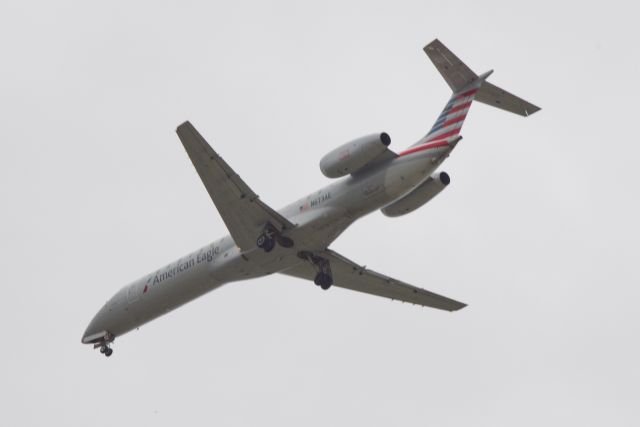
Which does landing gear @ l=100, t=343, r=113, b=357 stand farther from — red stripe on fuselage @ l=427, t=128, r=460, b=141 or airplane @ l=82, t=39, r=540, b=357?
red stripe on fuselage @ l=427, t=128, r=460, b=141

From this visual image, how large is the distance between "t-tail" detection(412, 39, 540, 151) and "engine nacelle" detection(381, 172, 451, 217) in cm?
171

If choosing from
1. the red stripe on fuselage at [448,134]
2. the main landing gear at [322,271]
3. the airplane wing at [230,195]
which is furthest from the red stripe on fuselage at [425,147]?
the main landing gear at [322,271]

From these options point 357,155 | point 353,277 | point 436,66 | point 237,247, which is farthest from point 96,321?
point 436,66

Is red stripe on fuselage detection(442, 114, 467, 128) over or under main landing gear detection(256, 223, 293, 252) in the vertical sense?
over

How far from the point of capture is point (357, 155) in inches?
1320

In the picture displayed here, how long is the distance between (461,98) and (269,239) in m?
7.68

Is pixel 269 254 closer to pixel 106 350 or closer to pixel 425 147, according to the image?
pixel 425 147

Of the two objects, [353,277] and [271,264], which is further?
[353,277]

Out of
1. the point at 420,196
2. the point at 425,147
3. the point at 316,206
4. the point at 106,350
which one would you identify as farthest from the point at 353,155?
the point at 106,350

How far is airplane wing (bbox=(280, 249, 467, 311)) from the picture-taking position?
39219 millimetres

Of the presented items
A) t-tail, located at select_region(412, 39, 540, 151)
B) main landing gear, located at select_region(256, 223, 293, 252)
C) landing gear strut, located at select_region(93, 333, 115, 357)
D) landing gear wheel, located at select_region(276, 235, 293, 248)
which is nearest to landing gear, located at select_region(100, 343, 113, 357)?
landing gear strut, located at select_region(93, 333, 115, 357)

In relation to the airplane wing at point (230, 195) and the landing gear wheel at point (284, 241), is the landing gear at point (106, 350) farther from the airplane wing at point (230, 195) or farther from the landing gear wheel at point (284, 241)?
the landing gear wheel at point (284, 241)

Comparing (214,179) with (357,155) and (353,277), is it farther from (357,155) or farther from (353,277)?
(353,277)

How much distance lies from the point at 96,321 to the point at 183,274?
15.2 ft
